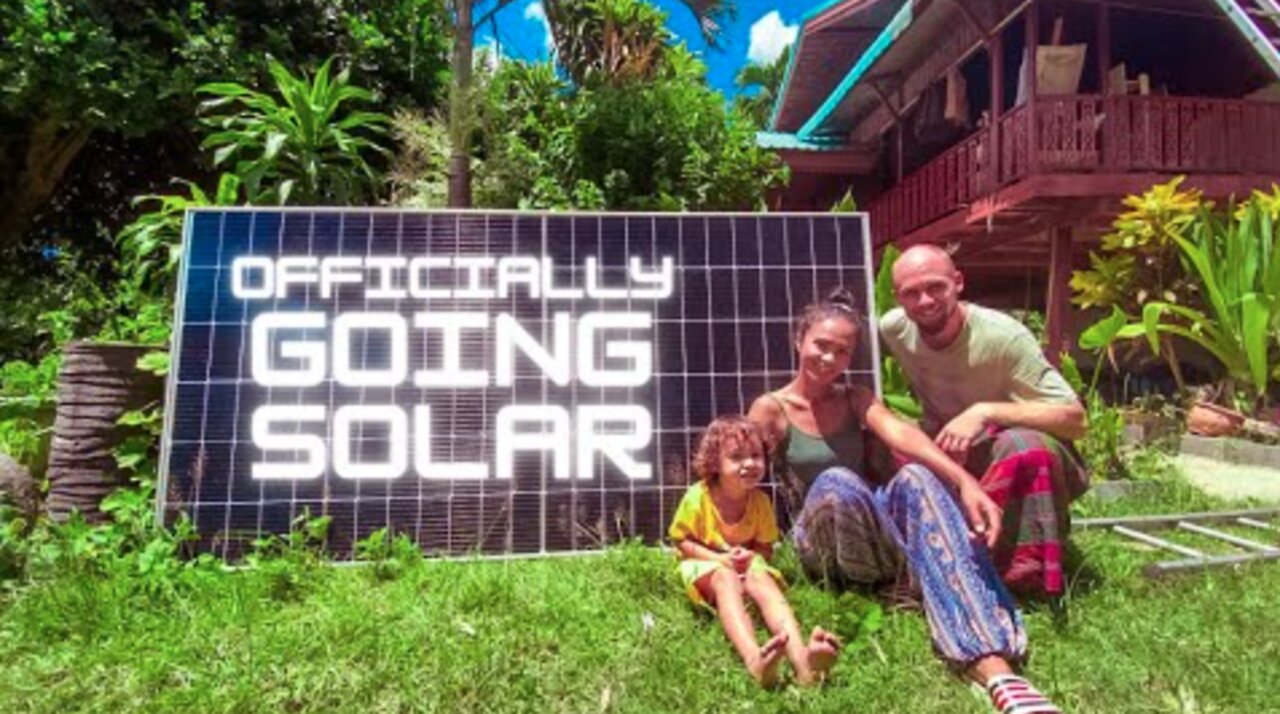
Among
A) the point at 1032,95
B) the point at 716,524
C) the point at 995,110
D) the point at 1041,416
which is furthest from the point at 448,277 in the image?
the point at 995,110

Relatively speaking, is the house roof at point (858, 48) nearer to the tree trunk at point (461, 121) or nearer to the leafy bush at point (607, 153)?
the leafy bush at point (607, 153)

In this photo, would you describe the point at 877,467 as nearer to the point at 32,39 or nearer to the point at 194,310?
the point at 194,310

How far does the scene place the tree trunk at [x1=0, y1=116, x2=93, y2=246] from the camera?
10133mm

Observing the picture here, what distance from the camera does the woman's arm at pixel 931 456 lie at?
2.40 metres

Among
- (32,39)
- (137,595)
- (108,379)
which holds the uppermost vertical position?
(32,39)

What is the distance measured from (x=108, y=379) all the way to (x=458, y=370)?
1.44 meters

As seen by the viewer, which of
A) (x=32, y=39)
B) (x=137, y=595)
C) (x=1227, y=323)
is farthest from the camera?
(x=32, y=39)

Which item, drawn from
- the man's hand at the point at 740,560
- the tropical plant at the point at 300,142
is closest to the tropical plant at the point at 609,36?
the tropical plant at the point at 300,142

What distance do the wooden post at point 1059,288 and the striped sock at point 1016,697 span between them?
7.05m

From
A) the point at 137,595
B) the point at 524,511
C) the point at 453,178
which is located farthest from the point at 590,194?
the point at 137,595

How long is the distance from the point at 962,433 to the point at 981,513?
0.33 meters

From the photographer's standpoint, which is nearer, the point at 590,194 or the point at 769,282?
the point at 769,282

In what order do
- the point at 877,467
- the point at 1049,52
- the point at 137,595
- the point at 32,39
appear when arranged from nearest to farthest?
the point at 137,595 → the point at 877,467 → the point at 32,39 → the point at 1049,52

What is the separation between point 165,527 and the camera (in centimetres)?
307
